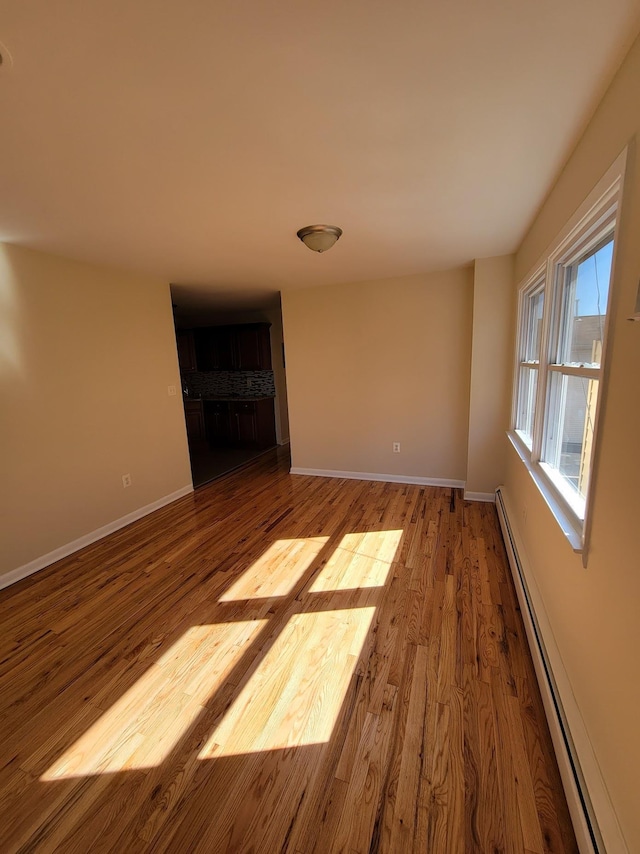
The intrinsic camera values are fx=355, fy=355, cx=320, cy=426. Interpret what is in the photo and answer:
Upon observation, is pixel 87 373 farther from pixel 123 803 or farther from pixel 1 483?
pixel 123 803

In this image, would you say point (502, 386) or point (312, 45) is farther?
point (502, 386)

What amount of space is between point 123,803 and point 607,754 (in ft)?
5.08

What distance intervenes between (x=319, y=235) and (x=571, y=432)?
190 centimetres

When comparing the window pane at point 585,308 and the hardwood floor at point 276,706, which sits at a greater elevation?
the window pane at point 585,308

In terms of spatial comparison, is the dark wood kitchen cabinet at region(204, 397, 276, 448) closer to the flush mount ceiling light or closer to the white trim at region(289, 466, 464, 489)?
the white trim at region(289, 466, 464, 489)

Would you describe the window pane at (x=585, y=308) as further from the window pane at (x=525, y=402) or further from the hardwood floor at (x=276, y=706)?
the hardwood floor at (x=276, y=706)

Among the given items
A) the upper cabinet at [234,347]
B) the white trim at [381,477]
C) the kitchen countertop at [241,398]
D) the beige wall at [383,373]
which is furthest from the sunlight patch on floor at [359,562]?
the upper cabinet at [234,347]

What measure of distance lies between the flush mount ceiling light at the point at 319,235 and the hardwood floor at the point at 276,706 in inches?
87.6

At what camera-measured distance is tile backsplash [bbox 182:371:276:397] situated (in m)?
6.38

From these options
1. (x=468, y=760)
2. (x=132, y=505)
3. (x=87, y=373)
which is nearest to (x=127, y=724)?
(x=468, y=760)

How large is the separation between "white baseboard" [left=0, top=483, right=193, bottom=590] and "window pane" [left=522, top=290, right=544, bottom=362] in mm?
3724

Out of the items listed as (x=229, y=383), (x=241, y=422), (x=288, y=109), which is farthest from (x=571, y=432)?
(x=229, y=383)

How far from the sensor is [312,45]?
1021mm

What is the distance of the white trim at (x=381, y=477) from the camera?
13.3 feet
